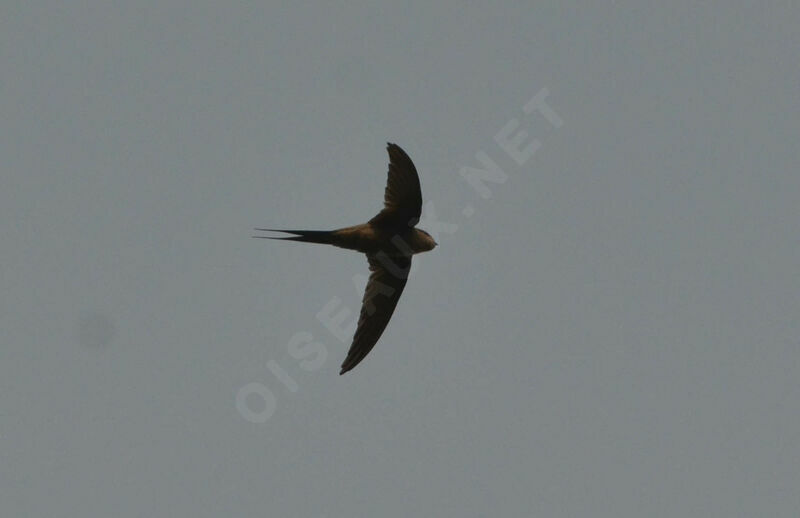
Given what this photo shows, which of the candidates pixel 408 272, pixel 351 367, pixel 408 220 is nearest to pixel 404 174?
pixel 408 220

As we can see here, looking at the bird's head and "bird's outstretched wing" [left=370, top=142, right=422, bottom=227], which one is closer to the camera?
"bird's outstretched wing" [left=370, top=142, right=422, bottom=227]

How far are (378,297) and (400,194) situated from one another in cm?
173

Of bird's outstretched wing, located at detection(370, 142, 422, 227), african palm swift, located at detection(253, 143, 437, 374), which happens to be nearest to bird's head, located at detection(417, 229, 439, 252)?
african palm swift, located at detection(253, 143, 437, 374)

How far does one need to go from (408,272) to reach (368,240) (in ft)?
3.52

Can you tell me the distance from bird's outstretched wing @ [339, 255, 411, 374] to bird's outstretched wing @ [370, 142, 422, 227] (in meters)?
0.78

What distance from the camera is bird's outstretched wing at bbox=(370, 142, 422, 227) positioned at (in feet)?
43.4

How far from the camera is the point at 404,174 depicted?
13.4 meters

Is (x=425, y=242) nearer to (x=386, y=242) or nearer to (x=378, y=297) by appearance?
(x=386, y=242)

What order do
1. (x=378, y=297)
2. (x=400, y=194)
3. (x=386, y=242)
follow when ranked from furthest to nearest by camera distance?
(x=378, y=297), (x=386, y=242), (x=400, y=194)

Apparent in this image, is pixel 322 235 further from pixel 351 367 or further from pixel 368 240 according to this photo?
pixel 351 367

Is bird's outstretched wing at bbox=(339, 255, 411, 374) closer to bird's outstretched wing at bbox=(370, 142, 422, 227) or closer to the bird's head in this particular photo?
the bird's head

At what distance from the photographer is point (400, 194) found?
13547mm

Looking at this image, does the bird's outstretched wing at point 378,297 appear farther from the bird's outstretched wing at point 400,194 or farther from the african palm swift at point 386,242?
the bird's outstretched wing at point 400,194

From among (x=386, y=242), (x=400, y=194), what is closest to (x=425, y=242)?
(x=386, y=242)
